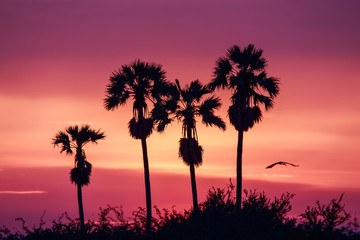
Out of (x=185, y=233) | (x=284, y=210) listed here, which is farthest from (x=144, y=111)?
(x=185, y=233)

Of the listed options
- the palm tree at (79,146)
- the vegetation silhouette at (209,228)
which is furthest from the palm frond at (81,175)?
the vegetation silhouette at (209,228)

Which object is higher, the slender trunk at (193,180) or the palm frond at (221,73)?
the palm frond at (221,73)

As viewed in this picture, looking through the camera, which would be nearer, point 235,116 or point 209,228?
point 209,228

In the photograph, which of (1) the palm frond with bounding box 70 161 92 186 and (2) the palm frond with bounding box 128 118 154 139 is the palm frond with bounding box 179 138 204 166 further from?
(1) the palm frond with bounding box 70 161 92 186

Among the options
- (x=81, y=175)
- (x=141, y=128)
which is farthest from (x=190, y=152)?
(x=81, y=175)

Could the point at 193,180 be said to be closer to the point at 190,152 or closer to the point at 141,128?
the point at 190,152

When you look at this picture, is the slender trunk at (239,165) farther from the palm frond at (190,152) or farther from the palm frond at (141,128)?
the palm frond at (141,128)

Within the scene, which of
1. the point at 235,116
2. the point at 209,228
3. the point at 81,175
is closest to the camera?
the point at 209,228

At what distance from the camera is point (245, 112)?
58469 millimetres

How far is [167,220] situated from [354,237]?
400 inches

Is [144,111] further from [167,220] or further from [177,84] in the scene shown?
[167,220]

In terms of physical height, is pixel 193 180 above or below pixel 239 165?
below

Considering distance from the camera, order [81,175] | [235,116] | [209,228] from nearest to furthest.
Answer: [209,228] < [235,116] < [81,175]

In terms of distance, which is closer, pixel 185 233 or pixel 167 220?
pixel 185 233
